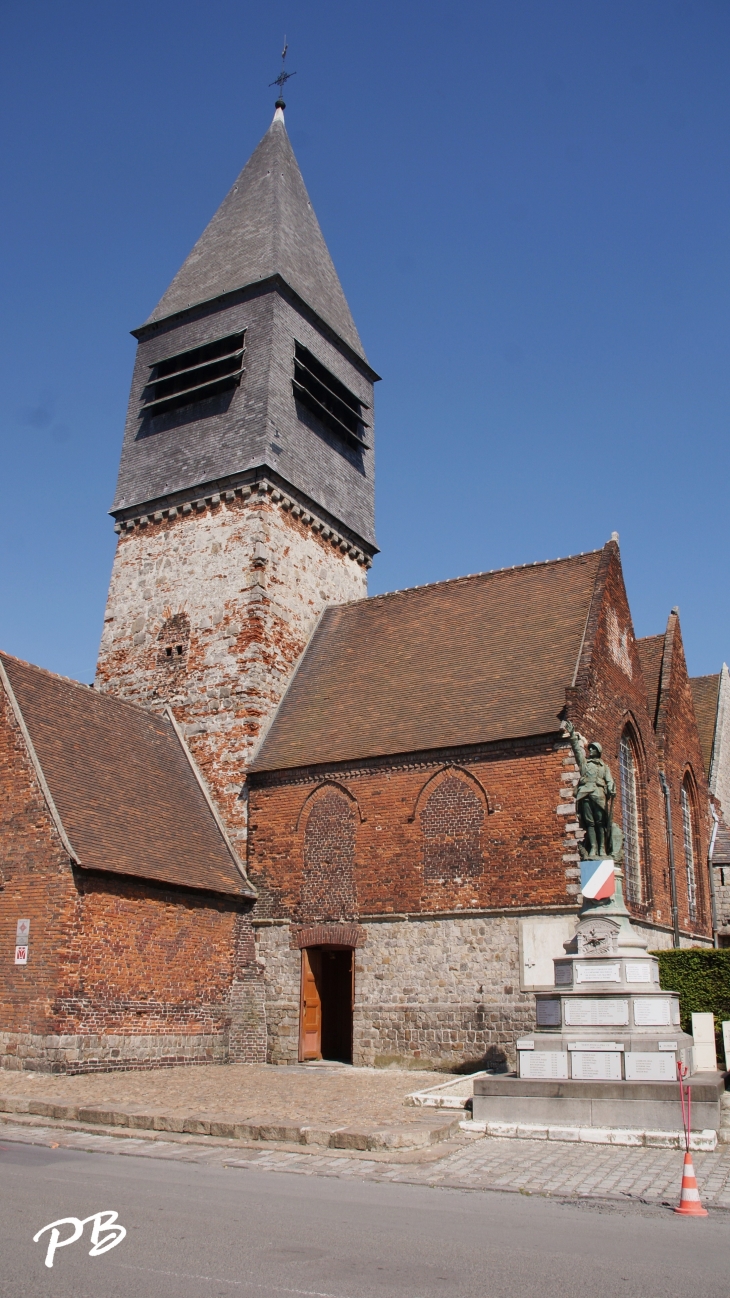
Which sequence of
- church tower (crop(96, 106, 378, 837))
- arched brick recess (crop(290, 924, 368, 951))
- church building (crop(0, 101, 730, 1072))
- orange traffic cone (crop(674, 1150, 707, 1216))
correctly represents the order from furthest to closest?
church tower (crop(96, 106, 378, 837)) < arched brick recess (crop(290, 924, 368, 951)) < church building (crop(0, 101, 730, 1072)) < orange traffic cone (crop(674, 1150, 707, 1216))

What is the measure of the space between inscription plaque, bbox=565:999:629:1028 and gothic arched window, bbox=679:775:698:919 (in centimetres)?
1220

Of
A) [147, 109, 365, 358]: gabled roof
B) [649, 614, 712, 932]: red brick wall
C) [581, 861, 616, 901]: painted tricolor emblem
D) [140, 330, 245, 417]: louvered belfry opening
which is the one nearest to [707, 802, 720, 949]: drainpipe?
[649, 614, 712, 932]: red brick wall

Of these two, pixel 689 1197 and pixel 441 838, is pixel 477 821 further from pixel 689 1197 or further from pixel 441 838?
pixel 689 1197

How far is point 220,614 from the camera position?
875 inches

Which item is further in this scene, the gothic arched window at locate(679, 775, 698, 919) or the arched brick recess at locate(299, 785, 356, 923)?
the gothic arched window at locate(679, 775, 698, 919)

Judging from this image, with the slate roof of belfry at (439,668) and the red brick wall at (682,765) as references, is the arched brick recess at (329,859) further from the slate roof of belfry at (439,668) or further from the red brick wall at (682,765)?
the red brick wall at (682,765)

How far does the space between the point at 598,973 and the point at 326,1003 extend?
983cm

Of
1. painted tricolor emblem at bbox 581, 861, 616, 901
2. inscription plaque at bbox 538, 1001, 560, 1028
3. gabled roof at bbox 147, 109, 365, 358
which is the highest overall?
gabled roof at bbox 147, 109, 365, 358

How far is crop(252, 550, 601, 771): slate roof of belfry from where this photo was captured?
1800cm

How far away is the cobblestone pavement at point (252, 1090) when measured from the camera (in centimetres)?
1102

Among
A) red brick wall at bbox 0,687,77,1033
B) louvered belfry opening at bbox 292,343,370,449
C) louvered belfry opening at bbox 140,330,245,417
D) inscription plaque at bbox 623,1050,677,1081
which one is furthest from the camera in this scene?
louvered belfry opening at bbox 292,343,370,449

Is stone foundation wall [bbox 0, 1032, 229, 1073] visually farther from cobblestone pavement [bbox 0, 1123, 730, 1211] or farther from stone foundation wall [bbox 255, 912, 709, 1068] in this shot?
cobblestone pavement [bbox 0, 1123, 730, 1211]

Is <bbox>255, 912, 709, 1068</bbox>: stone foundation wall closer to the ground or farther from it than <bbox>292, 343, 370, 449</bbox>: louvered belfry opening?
closer to the ground

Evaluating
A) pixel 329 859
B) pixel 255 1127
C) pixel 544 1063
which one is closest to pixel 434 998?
pixel 329 859
